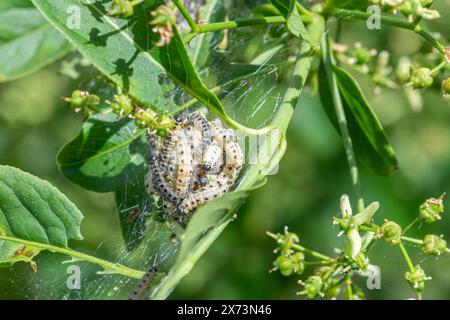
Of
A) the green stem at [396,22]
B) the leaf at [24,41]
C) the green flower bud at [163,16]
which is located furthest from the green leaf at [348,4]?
the leaf at [24,41]

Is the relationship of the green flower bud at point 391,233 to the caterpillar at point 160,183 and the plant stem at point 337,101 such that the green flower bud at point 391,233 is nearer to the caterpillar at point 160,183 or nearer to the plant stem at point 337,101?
the plant stem at point 337,101

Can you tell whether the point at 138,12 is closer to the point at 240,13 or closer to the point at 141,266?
the point at 141,266

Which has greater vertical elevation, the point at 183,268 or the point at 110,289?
the point at 183,268

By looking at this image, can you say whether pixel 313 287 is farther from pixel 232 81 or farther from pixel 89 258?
pixel 232 81

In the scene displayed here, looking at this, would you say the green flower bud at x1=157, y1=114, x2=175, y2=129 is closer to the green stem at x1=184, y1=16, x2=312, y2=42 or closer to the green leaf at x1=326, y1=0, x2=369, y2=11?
the green stem at x1=184, y1=16, x2=312, y2=42

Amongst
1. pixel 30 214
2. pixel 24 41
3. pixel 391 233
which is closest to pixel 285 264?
pixel 391 233
